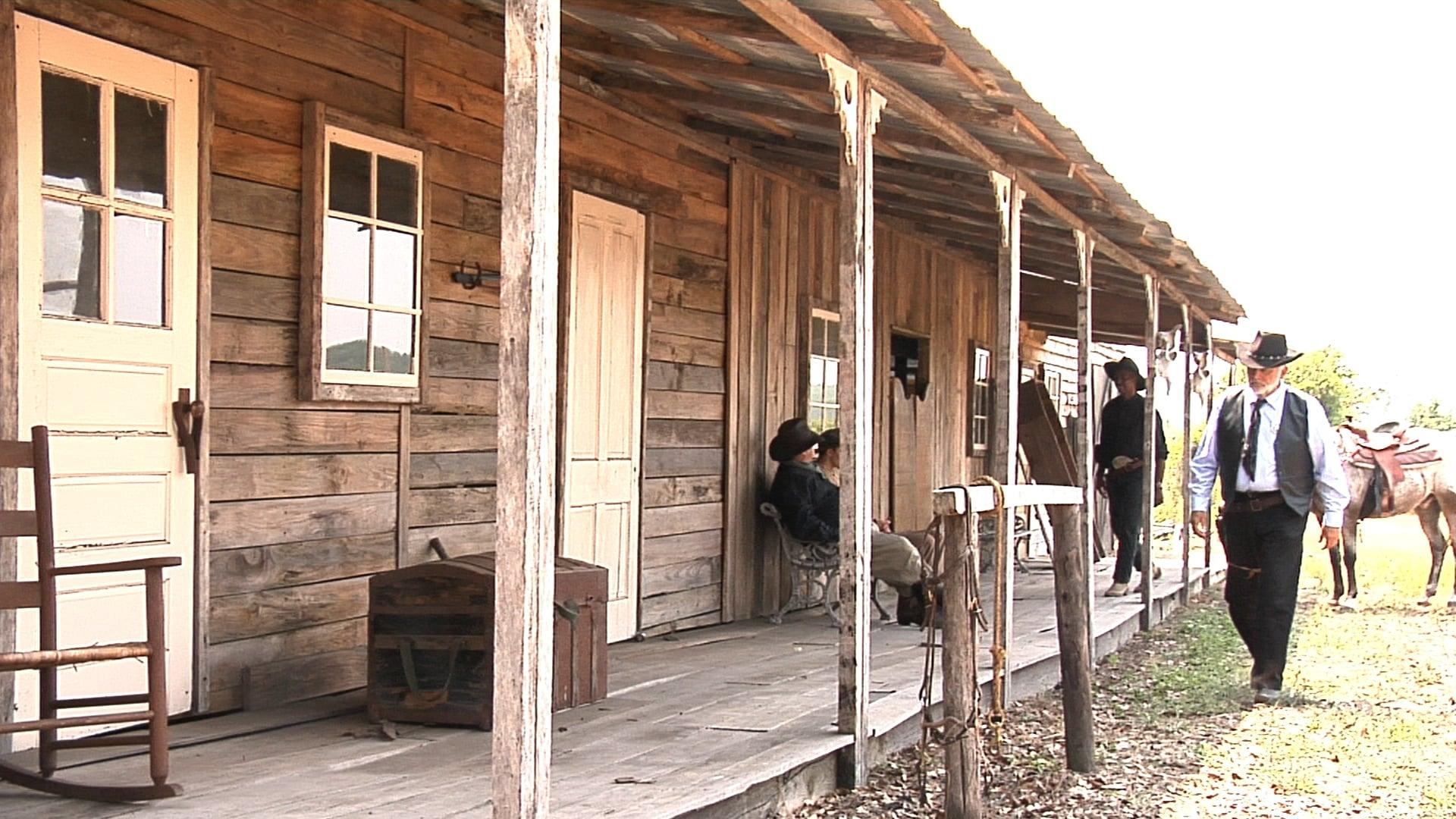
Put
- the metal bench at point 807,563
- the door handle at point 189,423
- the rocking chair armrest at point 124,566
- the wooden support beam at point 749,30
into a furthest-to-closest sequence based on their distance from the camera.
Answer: the metal bench at point 807,563
the wooden support beam at point 749,30
the door handle at point 189,423
the rocking chair armrest at point 124,566

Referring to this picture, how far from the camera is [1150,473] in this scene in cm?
1133

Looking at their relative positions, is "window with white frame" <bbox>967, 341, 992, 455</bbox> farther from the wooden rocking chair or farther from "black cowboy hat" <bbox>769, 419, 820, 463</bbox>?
the wooden rocking chair

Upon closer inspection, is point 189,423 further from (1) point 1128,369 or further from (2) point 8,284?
(1) point 1128,369

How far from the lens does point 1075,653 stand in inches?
246

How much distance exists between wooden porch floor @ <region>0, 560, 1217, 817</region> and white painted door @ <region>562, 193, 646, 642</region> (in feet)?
1.75

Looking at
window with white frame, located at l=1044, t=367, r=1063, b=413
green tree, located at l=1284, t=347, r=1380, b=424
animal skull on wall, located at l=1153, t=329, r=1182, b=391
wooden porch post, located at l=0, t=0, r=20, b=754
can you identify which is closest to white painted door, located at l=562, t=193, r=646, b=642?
wooden porch post, located at l=0, t=0, r=20, b=754

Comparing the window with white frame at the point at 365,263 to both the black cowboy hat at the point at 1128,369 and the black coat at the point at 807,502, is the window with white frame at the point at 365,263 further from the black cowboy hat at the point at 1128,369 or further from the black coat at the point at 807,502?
the black cowboy hat at the point at 1128,369

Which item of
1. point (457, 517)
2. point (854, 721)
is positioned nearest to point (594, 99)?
point (457, 517)

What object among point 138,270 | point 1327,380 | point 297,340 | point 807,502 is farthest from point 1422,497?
point 1327,380

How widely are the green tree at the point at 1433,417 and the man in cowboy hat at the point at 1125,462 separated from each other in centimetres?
2753

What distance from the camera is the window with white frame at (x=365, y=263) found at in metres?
5.75

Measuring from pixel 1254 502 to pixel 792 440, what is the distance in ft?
8.34

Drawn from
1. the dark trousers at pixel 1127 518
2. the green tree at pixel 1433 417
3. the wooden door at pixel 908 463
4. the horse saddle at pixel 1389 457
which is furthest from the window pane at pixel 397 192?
the green tree at pixel 1433 417

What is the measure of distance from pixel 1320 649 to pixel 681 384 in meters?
4.47
